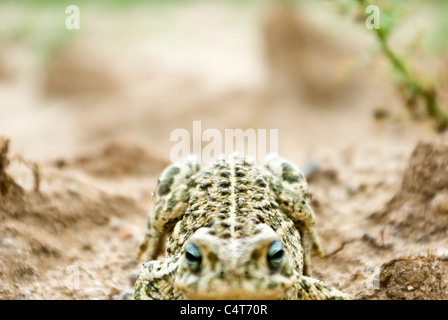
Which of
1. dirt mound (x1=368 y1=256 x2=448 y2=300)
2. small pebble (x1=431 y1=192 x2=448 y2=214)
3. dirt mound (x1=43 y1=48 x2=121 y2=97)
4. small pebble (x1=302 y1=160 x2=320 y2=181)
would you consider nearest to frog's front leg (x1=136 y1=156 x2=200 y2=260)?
dirt mound (x1=368 y1=256 x2=448 y2=300)

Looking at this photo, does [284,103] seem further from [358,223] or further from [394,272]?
[394,272]

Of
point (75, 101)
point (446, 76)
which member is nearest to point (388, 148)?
point (446, 76)

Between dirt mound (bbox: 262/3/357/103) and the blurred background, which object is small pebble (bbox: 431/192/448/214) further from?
dirt mound (bbox: 262/3/357/103)

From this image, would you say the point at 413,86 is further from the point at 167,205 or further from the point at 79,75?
the point at 79,75

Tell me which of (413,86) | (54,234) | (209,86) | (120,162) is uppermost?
(209,86)

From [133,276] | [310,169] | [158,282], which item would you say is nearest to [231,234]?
[158,282]

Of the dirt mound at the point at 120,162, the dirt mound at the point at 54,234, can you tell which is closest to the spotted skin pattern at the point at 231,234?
the dirt mound at the point at 54,234
